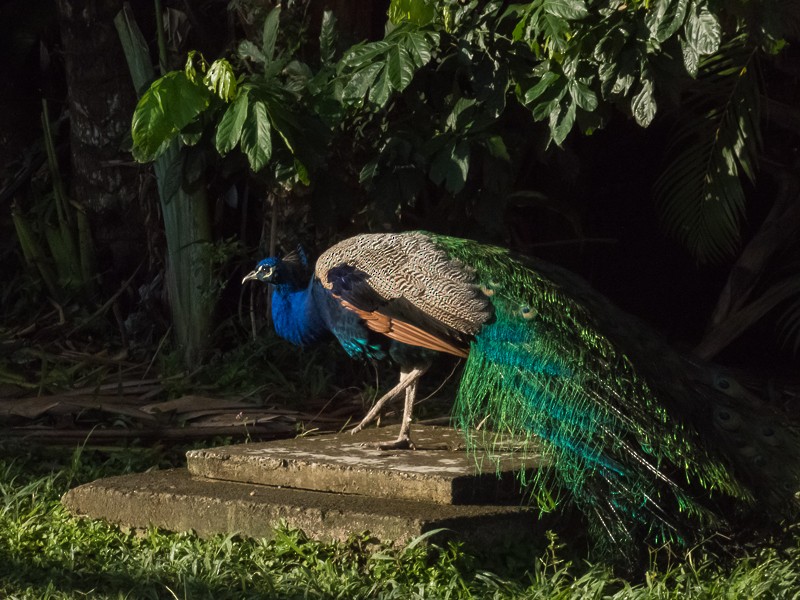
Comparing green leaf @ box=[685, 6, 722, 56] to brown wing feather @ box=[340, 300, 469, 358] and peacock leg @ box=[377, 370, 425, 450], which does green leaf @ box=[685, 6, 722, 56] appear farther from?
peacock leg @ box=[377, 370, 425, 450]

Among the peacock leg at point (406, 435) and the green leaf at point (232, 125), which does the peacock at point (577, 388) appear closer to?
the peacock leg at point (406, 435)

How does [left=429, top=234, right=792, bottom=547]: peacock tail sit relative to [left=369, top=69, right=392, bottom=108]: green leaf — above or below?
below

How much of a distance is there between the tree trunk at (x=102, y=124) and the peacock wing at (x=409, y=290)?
296cm

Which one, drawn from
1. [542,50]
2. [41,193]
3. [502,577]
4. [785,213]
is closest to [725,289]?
[785,213]

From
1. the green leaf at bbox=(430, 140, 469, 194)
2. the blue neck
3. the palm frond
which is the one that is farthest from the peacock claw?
the palm frond

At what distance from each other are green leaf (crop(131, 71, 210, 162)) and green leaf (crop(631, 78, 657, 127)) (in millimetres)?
1870

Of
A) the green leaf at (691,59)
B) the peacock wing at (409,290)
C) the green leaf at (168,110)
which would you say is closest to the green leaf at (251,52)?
the green leaf at (168,110)

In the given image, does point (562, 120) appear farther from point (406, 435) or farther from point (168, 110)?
point (168, 110)

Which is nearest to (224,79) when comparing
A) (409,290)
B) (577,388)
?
(409,290)

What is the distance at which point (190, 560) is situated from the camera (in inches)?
157

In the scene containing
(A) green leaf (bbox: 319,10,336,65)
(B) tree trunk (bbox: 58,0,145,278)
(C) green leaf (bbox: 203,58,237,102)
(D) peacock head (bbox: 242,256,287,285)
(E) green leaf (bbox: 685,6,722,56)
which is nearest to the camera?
(E) green leaf (bbox: 685,6,722,56)

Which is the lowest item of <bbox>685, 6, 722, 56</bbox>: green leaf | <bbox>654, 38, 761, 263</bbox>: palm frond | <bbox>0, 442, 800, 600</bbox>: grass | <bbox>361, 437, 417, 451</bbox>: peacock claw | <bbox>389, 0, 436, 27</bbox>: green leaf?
<bbox>0, 442, 800, 600</bbox>: grass

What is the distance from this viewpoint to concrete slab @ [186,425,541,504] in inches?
164

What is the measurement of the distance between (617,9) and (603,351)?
4.43ft
